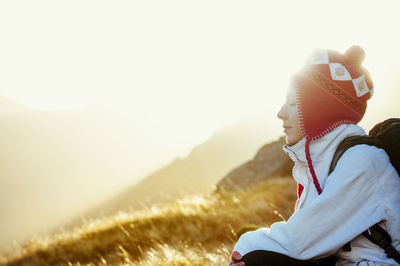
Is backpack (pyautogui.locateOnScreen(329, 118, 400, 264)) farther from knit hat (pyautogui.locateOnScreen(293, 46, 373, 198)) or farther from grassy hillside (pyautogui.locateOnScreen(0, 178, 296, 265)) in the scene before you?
grassy hillside (pyautogui.locateOnScreen(0, 178, 296, 265))

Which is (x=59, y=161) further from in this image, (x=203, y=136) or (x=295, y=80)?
(x=295, y=80)

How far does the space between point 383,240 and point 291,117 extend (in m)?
0.89

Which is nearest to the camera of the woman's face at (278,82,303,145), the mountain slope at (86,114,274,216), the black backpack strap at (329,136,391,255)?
the black backpack strap at (329,136,391,255)

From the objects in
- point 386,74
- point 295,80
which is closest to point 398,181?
point 295,80

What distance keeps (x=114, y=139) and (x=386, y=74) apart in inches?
5496

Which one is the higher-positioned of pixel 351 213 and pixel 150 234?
pixel 351 213

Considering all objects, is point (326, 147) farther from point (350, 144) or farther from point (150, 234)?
point (150, 234)

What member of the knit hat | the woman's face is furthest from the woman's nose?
the knit hat

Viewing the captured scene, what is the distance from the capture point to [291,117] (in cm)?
211

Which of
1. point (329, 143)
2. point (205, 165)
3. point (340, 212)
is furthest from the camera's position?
point (205, 165)

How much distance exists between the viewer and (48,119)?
156 meters

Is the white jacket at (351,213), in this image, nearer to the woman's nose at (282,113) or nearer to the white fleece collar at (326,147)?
the white fleece collar at (326,147)

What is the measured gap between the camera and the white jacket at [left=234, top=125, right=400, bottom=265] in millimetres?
1577

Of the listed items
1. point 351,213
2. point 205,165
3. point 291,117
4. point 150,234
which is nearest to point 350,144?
point 351,213
